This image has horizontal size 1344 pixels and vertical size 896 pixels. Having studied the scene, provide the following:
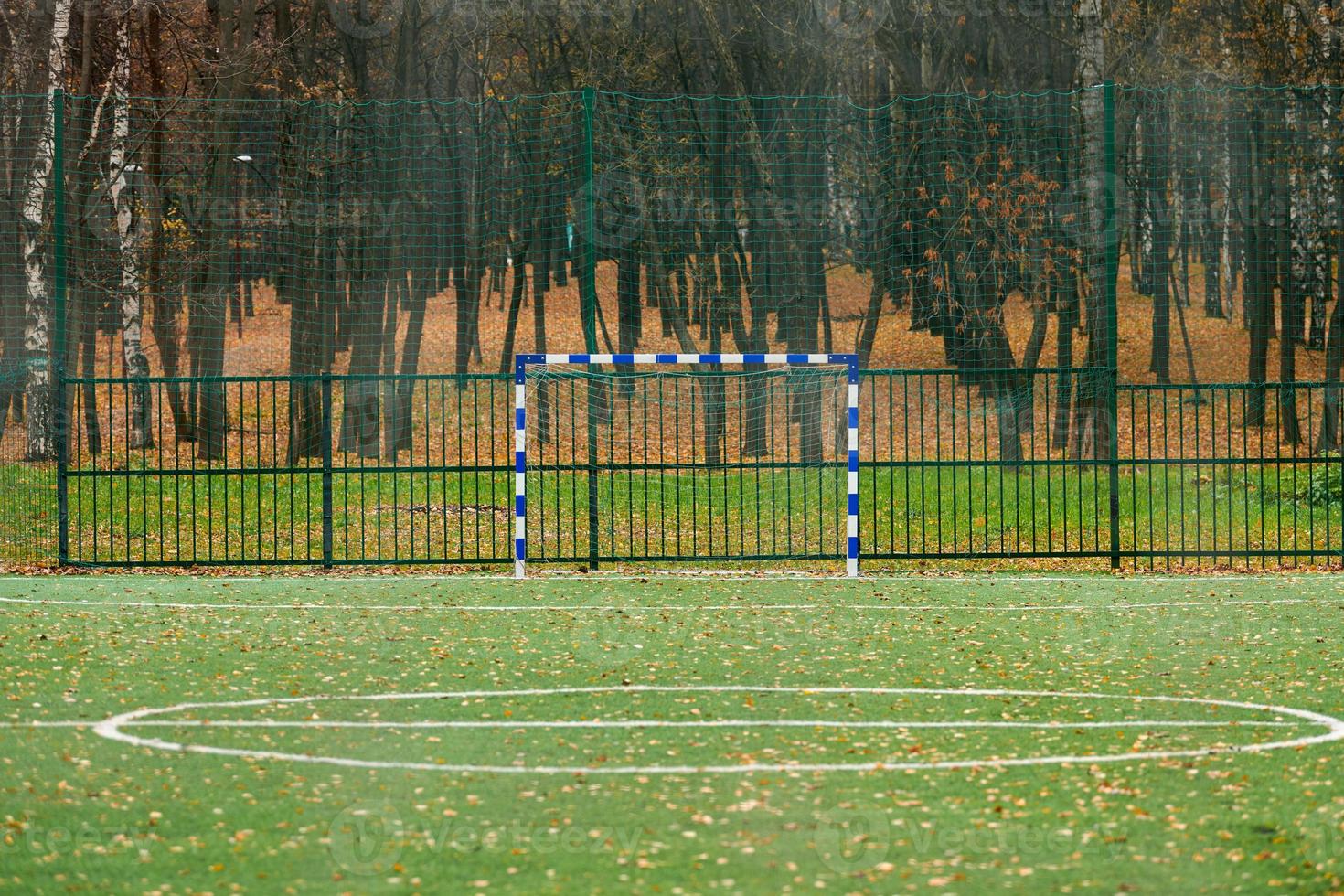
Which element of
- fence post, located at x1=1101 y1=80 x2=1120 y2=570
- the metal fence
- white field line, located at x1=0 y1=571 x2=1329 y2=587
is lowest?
white field line, located at x1=0 y1=571 x2=1329 y2=587

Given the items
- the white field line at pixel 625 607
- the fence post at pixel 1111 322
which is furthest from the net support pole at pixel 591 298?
the fence post at pixel 1111 322

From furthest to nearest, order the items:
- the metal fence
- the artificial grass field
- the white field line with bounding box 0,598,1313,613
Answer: the metal fence, the white field line with bounding box 0,598,1313,613, the artificial grass field

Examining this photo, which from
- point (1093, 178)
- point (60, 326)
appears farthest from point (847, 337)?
point (60, 326)

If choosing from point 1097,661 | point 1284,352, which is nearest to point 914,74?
point 1284,352

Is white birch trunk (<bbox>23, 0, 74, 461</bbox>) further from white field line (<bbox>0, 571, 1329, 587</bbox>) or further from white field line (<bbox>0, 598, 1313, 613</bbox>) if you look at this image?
white field line (<bbox>0, 598, 1313, 613</bbox>)

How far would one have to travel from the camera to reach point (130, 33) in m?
22.1

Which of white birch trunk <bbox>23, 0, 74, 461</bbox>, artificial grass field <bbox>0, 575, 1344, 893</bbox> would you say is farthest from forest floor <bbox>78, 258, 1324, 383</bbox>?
artificial grass field <bbox>0, 575, 1344, 893</bbox>

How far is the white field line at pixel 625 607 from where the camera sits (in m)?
10.4

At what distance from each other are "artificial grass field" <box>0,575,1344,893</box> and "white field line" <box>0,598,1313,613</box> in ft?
0.16

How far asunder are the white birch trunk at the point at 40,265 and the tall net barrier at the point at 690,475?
19.4 feet

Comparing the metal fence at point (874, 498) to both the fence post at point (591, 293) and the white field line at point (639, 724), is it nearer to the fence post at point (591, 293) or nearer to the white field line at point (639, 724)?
the fence post at point (591, 293)

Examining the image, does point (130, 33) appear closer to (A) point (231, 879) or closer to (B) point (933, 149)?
(B) point (933, 149)

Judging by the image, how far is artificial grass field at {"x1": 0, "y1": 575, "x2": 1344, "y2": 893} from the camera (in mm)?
4582

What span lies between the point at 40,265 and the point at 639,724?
17.9m
